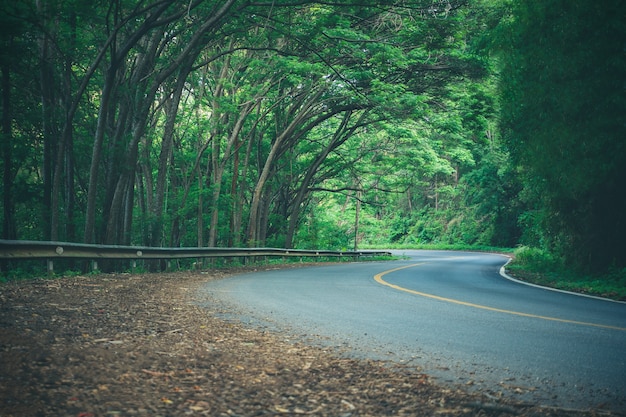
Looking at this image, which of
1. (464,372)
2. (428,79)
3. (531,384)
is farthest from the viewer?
(428,79)

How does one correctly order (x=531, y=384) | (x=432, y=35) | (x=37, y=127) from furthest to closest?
(x=37, y=127), (x=432, y=35), (x=531, y=384)

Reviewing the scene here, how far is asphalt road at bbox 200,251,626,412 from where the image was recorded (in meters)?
5.12

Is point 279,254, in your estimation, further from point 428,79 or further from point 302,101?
point 428,79

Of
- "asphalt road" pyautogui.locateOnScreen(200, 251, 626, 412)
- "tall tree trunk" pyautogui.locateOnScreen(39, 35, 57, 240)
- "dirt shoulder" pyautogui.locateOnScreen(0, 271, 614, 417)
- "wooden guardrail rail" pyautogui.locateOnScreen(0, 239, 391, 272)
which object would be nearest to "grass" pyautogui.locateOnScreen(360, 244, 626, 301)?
"asphalt road" pyautogui.locateOnScreen(200, 251, 626, 412)

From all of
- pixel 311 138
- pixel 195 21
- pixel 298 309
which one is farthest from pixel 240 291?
pixel 311 138

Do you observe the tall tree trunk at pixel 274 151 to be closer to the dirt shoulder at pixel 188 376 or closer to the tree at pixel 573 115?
the tree at pixel 573 115

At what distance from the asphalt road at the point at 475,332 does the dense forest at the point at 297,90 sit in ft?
19.7

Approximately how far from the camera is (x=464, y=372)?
213 inches

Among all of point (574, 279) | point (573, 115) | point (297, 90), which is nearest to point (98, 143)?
point (297, 90)

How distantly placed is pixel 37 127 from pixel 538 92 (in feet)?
57.8

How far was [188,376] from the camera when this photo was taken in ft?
16.1

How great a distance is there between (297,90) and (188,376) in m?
22.4

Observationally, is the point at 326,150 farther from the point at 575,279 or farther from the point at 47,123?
the point at 575,279

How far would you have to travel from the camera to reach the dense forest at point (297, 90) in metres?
15.8
